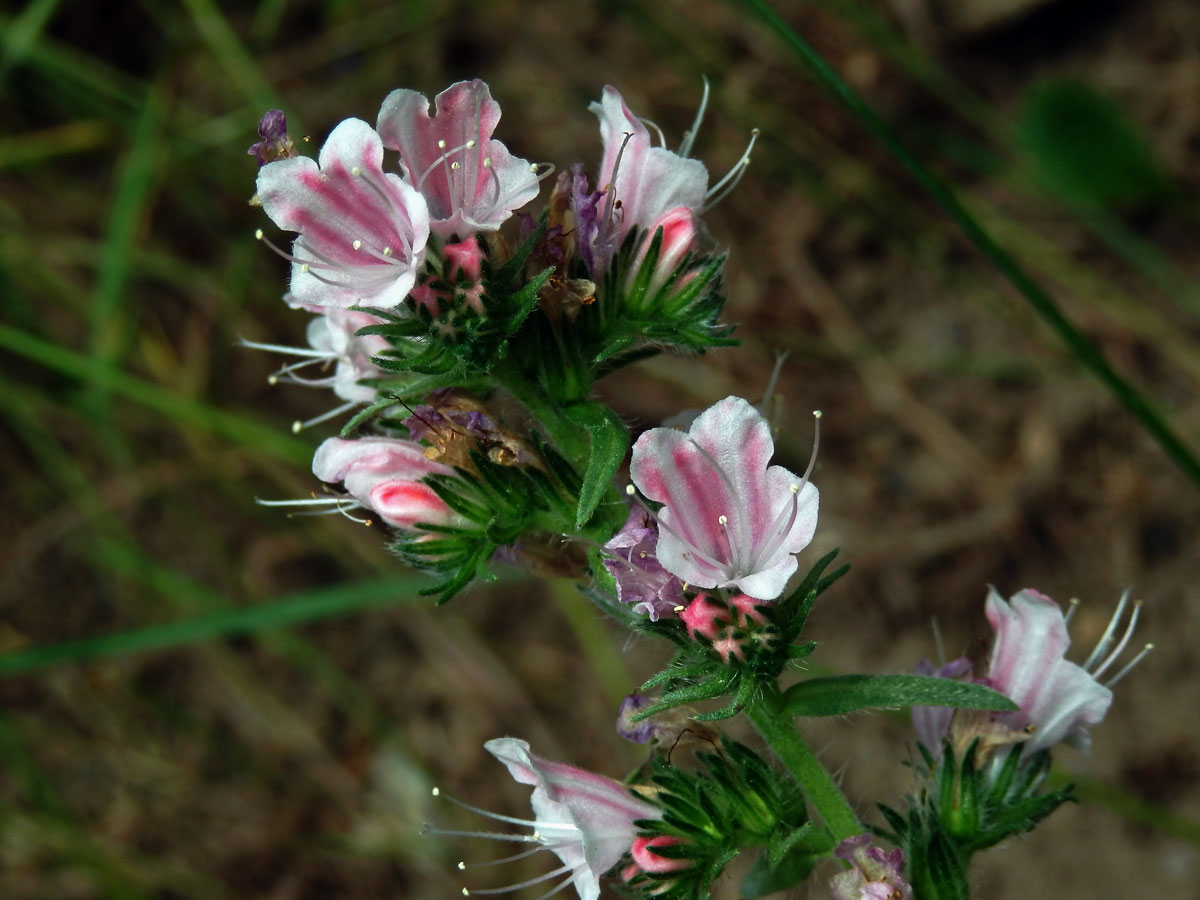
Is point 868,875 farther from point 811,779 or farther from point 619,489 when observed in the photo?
point 619,489

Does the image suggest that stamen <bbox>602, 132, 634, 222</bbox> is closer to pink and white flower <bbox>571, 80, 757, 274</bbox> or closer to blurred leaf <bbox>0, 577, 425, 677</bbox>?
pink and white flower <bbox>571, 80, 757, 274</bbox>

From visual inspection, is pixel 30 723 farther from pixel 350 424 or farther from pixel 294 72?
pixel 350 424

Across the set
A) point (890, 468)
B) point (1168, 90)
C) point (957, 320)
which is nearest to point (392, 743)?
point (890, 468)

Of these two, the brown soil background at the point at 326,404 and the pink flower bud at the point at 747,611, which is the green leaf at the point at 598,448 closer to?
the pink flower bud at the point at 747,611

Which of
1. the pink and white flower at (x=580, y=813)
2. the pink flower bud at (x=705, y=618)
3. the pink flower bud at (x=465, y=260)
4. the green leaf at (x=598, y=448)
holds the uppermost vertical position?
the pink flower bud at (x=465, y=260)

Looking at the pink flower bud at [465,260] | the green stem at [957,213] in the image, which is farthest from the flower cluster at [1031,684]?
the pink flower bud at [465,260]

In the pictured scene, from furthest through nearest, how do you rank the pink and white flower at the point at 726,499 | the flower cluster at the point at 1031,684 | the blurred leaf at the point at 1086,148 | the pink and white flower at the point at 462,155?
the blurred leaf at the point at 1086,148, the flower cluster at the point at 1031,684, the pink and white flower at the point at 462,155, the pink and white flower at the point at 726,499

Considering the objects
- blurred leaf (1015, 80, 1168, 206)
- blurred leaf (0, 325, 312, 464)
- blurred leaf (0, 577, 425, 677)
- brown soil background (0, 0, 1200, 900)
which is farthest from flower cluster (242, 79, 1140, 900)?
blurred leaf (1015, 80, 1168, 206)
